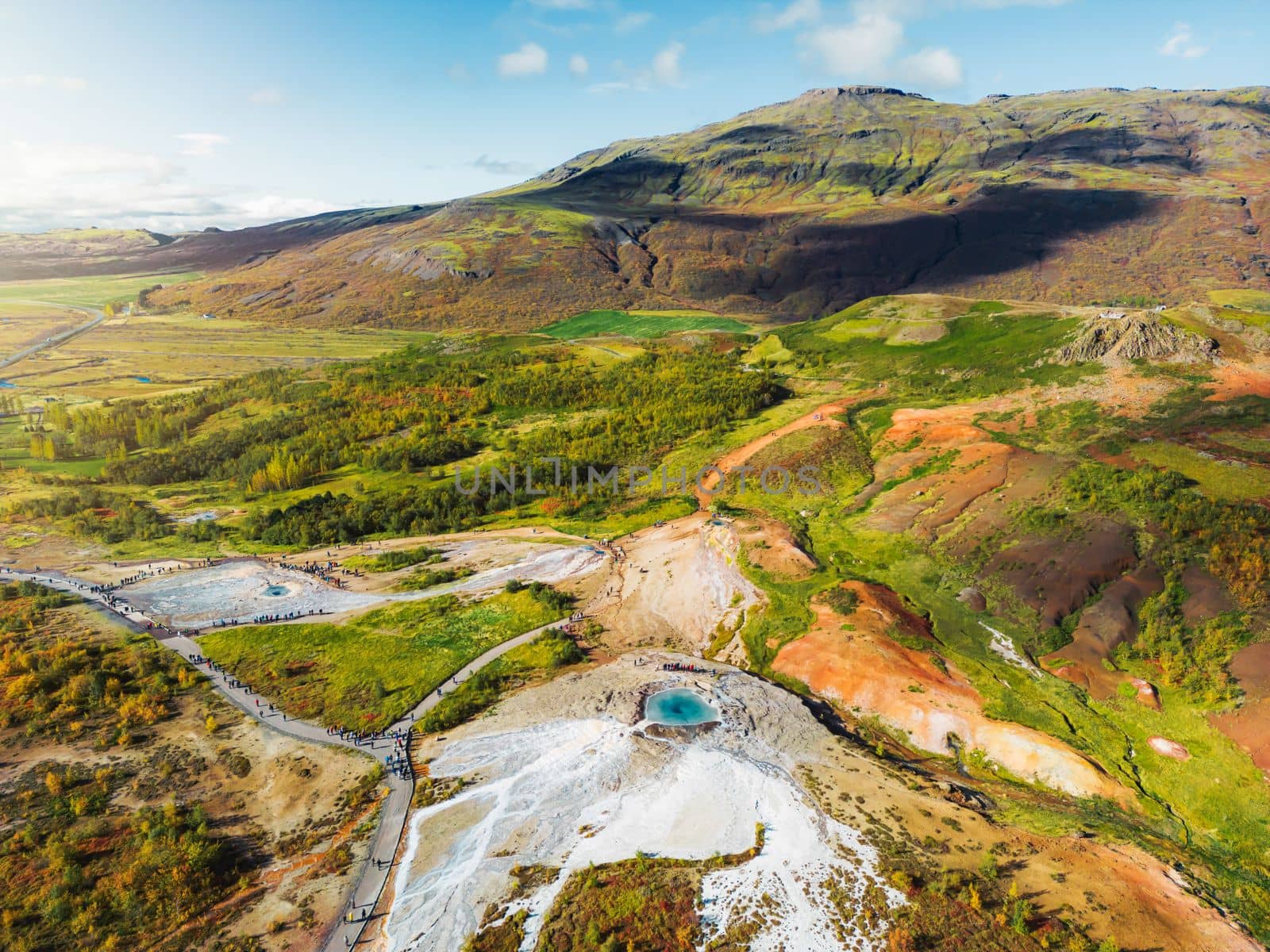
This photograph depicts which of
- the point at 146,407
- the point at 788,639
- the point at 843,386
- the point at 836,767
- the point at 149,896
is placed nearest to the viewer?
the point at 149,896

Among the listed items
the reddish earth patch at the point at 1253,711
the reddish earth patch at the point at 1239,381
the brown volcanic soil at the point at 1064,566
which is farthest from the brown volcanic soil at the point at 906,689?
the reddish earth patch at the point at 1239,381

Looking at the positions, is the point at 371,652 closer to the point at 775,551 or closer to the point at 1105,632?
the point at 775,551

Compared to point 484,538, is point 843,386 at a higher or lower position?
higher

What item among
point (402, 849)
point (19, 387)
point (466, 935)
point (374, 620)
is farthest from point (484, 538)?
point (19, 387)

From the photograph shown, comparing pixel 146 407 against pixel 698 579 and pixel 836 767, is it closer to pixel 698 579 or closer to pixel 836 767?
pixel 698 579

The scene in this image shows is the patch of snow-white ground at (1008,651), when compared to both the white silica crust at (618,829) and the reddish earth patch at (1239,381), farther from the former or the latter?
the reddish earth patch at (1239,381)

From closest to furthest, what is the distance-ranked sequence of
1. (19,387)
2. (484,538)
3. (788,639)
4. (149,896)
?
1. (149,896)
2. (788,639)
3. (484,538)
4. (19,387)

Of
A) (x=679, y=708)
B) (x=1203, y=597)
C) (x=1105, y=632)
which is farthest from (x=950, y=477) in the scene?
(x=679, y=708)
